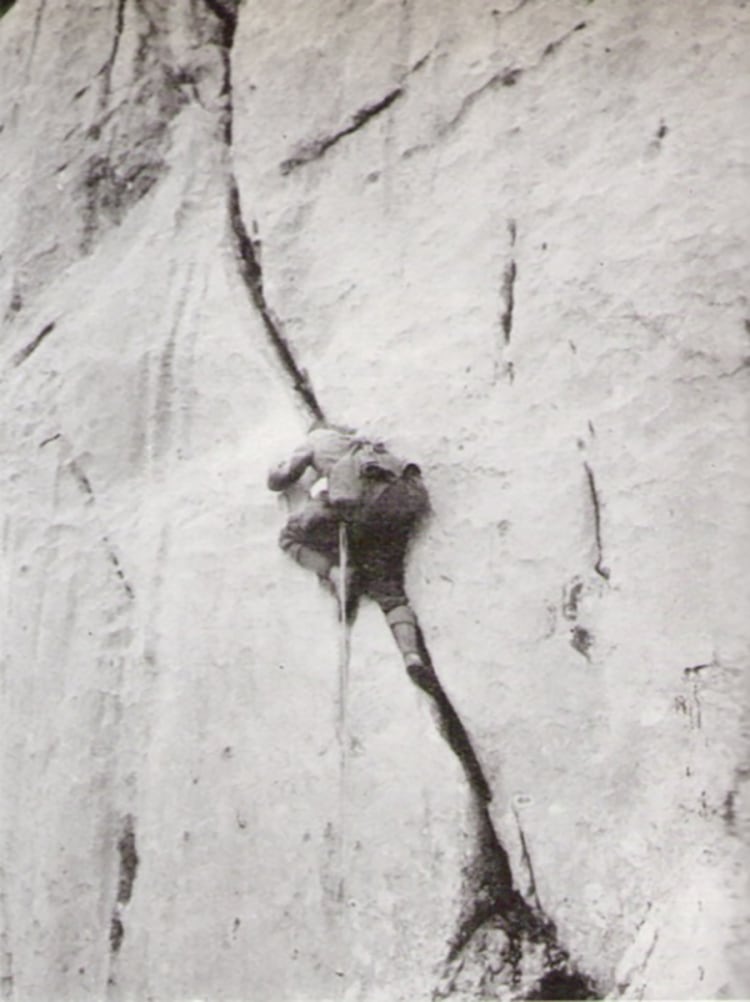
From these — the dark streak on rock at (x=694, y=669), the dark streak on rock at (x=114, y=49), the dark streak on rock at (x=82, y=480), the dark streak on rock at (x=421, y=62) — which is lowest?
the dark streak on rock at (x=694, y=669)

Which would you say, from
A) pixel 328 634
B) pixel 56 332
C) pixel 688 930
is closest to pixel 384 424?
pixel 328 634

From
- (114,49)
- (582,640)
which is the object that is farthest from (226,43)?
(582,640)

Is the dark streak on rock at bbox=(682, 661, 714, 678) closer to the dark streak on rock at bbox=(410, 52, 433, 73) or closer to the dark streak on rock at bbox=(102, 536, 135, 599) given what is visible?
the dark streak on rock at bbox=(102, 536, 135, 599)

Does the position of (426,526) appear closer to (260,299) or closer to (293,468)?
(293,468)

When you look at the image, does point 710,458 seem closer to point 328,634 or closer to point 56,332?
point 328,634

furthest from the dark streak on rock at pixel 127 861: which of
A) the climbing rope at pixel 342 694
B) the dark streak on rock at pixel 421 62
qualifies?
the dark streak on rock at pixel 421 62

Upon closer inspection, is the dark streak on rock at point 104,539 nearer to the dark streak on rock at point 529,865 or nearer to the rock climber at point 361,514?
the rock climber at point 361,514
